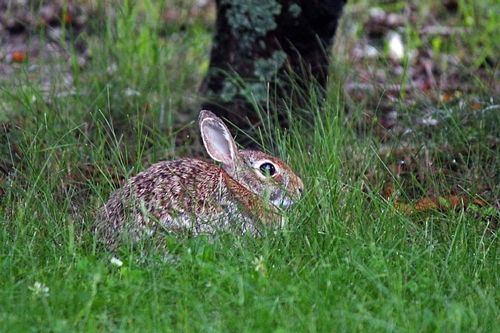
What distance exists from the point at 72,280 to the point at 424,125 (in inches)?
122

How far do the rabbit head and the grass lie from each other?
208 millimetres

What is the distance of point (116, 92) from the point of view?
23.4 feet

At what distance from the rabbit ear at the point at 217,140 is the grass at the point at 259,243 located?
0.37 metres

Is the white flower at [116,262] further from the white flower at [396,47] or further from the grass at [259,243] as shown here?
the white flower at [396,47]

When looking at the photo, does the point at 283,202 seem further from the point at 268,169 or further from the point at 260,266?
the point at 260,266

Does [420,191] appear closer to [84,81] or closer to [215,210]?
[215,210]

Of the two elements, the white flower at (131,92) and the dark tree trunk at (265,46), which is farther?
the white flower at (131,92)

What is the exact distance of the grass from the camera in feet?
13.1

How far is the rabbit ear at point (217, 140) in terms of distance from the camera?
5730 millimetres

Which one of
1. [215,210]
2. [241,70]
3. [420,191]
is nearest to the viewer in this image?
[215,210]

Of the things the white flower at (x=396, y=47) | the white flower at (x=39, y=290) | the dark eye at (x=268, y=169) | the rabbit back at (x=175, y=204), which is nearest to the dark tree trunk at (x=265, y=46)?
the dark eye at (x=268, y=169)

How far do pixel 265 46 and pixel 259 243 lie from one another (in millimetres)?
2557

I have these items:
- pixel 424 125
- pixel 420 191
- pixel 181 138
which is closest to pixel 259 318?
pixel 420 191

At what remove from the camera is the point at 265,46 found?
703cm
